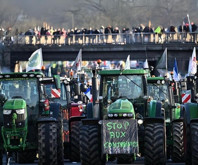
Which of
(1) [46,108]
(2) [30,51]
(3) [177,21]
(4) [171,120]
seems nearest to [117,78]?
(1) [46,108]

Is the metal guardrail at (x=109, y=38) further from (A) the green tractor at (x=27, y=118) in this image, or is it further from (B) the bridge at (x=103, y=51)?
(A) the green tractor at (x=27, y=118)

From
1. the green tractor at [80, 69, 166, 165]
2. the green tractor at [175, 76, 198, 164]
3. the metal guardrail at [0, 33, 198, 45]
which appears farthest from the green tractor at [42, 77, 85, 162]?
the metal guardrail at [0, 33, 198, 45]

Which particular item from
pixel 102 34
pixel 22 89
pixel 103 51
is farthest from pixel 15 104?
pixel 103 51

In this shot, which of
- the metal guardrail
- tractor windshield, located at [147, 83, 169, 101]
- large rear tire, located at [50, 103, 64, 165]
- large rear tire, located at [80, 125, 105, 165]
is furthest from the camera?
the metal guardrail

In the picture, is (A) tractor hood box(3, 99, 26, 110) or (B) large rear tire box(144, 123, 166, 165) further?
(A) tractor hood box(3, 99, 26, 110)

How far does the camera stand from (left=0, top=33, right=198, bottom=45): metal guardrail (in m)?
64.8

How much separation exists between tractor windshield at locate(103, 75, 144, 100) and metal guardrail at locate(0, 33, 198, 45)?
4187cm

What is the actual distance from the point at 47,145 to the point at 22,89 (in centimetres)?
192

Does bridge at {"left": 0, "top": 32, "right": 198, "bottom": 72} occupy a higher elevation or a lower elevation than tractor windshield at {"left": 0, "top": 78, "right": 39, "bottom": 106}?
higher

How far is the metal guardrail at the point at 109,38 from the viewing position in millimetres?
64812

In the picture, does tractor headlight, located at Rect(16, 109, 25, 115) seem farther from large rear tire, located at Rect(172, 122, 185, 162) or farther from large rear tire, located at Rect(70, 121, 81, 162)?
large rear tire, located at Rect(172, 122, 185, 162)

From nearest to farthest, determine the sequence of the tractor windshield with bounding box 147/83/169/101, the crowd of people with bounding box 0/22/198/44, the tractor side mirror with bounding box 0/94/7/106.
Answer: the tractor side mirror with bounding box 0/94/7/106 → the tractor windshield with bounding box 147/83/169/101 → the crowd of people with bounding box 0/22/198/44

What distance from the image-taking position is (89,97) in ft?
119

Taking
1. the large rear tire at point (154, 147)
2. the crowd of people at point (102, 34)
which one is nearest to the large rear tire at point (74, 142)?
the large rear tire at point (154, 147)
